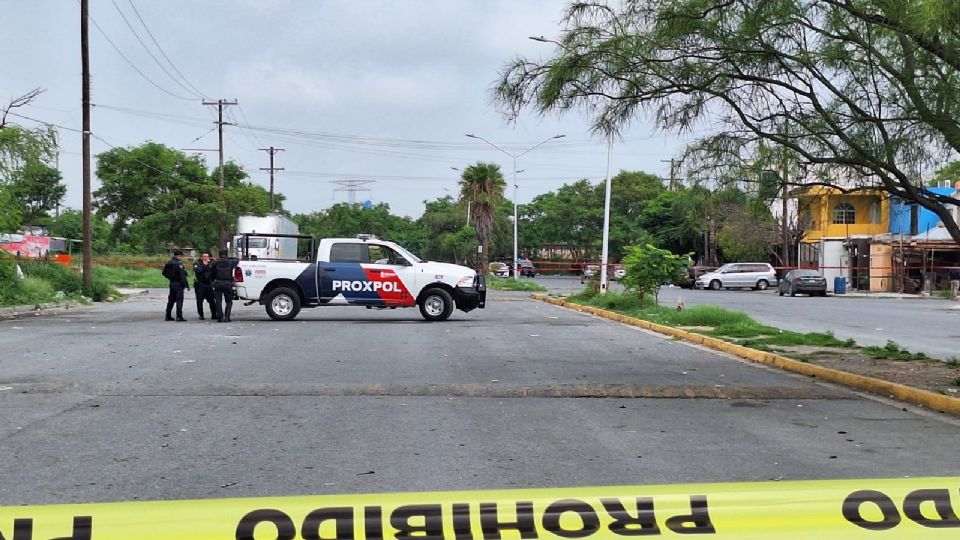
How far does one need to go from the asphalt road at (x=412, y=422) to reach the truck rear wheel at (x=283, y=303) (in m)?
5.47

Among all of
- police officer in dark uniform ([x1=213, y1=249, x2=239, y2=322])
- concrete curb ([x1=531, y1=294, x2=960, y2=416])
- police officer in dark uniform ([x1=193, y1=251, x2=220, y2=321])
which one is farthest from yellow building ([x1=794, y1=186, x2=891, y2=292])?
police officer in dark uniform ([x1=193, y1=251, x2=220, y2=321])

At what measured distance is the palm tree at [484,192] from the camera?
1966 inches

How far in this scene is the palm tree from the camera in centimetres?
4994

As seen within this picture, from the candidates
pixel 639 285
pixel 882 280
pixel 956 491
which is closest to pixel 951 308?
pixel 639 285

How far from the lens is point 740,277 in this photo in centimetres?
4506

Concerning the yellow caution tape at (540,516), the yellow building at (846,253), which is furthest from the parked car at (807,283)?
the yellow caution tape at (540,516)

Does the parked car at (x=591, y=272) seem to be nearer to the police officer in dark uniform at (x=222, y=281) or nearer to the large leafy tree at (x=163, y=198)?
the police officer in dark uniform at (x=222, y=281)

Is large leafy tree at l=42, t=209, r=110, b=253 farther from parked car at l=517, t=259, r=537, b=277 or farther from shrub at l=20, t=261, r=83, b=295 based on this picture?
shrub at l=20, t=261, r=83, b=295

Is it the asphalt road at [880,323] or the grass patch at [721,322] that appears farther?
the asphalt road at [880,323]

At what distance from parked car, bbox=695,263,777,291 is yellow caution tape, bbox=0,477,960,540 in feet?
144

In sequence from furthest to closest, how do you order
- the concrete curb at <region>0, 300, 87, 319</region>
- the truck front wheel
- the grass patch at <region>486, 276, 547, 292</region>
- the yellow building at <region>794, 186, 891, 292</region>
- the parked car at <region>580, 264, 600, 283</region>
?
the yellow building at <region>794, 186, 891, 292</region> → the grass patch at <region>486, 276, 547, 292</region> → the parked car at <region>580, 264, 600, 283</region> → the concrete curb at <region>0, 300, 87, 319</region> → the truck front wheel

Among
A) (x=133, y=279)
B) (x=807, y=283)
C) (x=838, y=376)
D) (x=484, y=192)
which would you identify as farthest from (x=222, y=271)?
(x=484, y=192)

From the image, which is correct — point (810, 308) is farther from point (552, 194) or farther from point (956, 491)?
point (552, 194)

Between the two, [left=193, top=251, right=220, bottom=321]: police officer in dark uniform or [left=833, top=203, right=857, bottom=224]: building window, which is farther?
[left=193, top=251, right=220, bottom=321]: police officer in dark uniform
